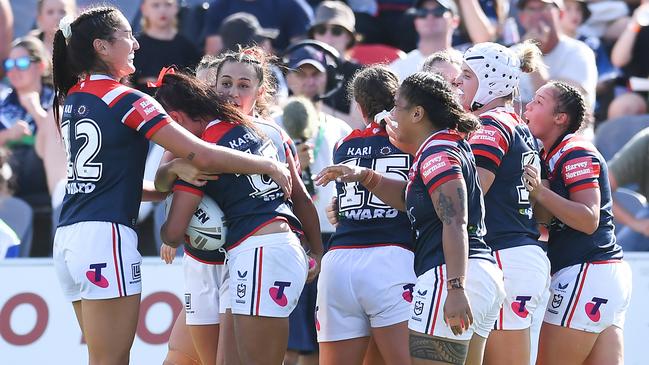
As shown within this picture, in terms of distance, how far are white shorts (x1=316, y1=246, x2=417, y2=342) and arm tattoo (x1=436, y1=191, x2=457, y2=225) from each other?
3.02 ft

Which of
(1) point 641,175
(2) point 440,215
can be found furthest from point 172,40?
(2) point 440,215

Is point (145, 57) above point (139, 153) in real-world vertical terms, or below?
above

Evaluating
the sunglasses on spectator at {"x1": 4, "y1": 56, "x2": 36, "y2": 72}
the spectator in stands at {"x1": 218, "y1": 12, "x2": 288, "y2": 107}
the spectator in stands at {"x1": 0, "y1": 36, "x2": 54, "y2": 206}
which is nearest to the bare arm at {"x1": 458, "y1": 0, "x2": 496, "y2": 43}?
the spectator in stands at {"x1": 218, "y1": 12, "x2": 288, "y2": 107}

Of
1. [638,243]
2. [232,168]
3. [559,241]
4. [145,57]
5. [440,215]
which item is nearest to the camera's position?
[440,215]

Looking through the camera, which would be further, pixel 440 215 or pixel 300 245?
pixel 300 245

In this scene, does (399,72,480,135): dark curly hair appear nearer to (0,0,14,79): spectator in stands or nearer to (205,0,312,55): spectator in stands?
(205,0,312,55): spectator in stands

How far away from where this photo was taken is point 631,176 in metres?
7.98

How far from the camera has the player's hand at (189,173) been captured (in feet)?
16.4

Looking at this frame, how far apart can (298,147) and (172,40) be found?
2.72m

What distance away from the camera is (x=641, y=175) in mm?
8031

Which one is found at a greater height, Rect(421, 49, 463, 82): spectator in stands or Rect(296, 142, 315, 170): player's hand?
Rect(421, 49, 463, 82): spectator in stands

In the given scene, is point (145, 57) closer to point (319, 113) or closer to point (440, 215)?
point (319, 113)

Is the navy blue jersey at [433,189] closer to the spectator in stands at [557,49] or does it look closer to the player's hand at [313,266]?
the player's hand at [313,266]

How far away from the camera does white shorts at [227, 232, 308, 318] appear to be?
503cm
